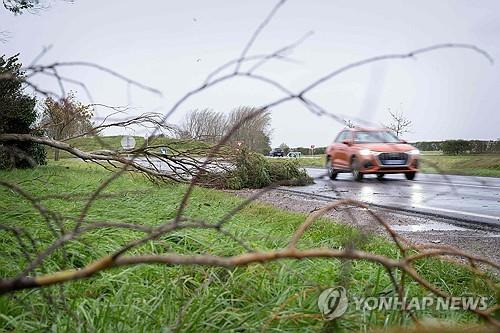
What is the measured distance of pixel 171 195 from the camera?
689 centimetres

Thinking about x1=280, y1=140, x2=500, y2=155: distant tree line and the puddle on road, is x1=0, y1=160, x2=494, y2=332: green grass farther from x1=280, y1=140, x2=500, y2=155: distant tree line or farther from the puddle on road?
the puddle on road

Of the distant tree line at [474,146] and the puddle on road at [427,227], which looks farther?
the puddle on road at [427,227]

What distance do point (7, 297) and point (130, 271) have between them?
0.60 meters

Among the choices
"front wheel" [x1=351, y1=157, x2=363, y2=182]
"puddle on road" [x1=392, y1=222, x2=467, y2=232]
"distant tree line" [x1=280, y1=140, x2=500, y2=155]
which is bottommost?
"puddle on road" [x1=392, y1=222, x2=467, y2=232]

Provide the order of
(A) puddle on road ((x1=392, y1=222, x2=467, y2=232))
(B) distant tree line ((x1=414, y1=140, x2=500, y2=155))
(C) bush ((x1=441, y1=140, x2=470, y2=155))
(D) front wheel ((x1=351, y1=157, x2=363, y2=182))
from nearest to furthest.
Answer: (D) front wheel ((x1=351, y1=157, x2=363, y2=182)) < (B) distant tree line ((x1=414, y1=140, x2=500, y2=155)) < (C) bush ((x1=441, y1=140, x2=470, y2=155)) < (A) puddle on road ((x1=392, y1=222, x2=467, y2=232))

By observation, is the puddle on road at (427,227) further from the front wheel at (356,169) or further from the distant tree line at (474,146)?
the front wheel at (356,169)

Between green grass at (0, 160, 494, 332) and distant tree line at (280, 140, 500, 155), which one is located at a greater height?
distant tree line at (280, 140, 500, 155)

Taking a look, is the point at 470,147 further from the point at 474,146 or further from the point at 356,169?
the point at 356,169

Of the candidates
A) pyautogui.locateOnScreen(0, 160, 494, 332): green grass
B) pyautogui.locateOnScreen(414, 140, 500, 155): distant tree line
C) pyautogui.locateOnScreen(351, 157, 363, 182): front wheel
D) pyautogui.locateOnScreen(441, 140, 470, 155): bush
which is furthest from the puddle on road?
pyautogui.locateOnScreen(351, 157, 363, 182): front wheel

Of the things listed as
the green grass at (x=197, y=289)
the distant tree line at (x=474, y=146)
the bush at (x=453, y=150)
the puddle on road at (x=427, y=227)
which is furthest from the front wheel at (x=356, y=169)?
the puddle on road at (x=427, y=227)

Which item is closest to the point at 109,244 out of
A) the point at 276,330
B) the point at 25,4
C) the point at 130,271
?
the point at 130,271

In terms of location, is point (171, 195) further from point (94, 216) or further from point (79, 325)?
point (79, 325)

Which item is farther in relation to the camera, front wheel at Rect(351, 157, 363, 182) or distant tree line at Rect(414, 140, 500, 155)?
distant tree line at Rect(414, 140, 500, 155)

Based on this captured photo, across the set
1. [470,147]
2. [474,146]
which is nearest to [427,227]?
[470,147]
